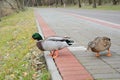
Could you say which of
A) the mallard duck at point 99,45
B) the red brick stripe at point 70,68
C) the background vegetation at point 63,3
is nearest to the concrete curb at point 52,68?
the red brick stripe at point 70,68

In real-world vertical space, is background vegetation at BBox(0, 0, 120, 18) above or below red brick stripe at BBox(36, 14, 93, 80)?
below

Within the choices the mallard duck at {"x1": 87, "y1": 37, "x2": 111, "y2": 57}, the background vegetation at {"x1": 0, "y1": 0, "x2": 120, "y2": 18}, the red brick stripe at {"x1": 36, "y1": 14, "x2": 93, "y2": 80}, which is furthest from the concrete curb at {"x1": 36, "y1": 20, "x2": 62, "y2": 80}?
the background vegetation at {"x1": 0, "y1": 0, "x2": 120, "y2": 18}

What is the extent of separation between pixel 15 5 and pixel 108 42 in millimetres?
43840

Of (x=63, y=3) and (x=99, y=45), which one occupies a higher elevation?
(x=99, y=45)

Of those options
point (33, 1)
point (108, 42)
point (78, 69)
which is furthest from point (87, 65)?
point (33, 1)

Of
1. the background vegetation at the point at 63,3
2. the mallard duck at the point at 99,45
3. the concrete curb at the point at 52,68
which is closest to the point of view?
the concrete curb at the point at 52,68

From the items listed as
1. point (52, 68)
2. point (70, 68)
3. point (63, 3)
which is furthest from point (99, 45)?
point (63, 3)

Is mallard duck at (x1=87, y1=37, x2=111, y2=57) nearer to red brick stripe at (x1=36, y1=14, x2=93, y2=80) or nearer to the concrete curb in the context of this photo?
red brick stripe at (x1=36, y1=14, x2=93, y2=80)

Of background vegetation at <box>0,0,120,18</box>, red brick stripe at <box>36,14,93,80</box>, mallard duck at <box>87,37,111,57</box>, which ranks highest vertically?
mallard duck at <box>87,37,111,57</box>

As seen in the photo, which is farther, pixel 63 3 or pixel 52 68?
pixel 63 3

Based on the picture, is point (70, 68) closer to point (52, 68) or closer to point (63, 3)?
point (52, 68)

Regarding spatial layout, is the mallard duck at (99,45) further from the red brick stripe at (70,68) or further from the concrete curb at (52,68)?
the concrete curb at (52,68)

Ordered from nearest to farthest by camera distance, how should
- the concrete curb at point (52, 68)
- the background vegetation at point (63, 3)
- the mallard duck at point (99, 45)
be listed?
the concrete curb at point (52, 68)
the mallard duck at point (99, 45)
the background vegetation at point (63, 3)

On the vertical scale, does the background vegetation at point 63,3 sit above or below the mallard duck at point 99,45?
below
